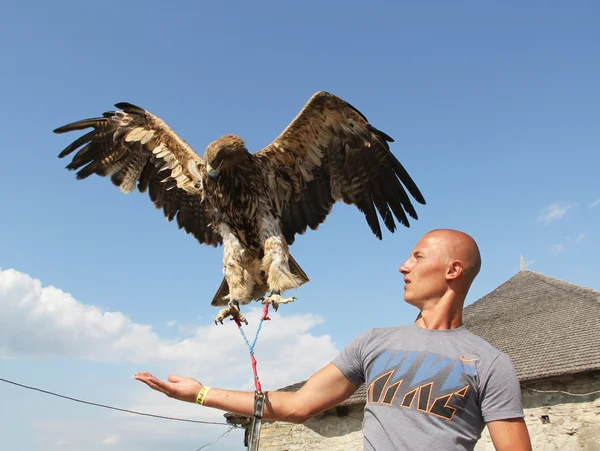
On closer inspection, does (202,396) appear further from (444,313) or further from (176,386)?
(444,313)

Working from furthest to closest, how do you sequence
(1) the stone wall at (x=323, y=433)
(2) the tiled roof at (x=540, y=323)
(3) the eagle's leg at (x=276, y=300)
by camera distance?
(1) the stone wall at (x=323, y=433) → (2) the tiled roof at (x=540, y=323) → (3) the eagle's leg at (x=276, y=300)

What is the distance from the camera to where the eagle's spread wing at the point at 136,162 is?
5.57 m

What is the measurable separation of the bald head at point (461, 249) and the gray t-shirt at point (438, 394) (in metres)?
0.25

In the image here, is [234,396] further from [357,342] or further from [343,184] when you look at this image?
[343,184]

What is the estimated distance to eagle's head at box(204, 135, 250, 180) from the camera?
4.51 m

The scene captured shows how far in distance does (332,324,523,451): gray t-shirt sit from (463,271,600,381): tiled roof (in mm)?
10735

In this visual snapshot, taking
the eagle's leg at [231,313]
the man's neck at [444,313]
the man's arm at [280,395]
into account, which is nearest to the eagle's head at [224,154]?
the eagle's leg at [231,313]

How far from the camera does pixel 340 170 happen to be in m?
5.41

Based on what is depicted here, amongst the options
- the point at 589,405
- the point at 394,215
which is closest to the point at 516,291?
the point at 589,405

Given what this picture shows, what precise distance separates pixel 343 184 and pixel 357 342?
3427 millimetres

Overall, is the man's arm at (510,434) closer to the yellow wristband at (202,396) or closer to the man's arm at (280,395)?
the man's arm at (280,395)

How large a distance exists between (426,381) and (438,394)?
55mm

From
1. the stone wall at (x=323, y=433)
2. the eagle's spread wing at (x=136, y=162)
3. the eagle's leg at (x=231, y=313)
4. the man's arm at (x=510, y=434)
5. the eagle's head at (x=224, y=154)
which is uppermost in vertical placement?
the eagle's spread wing at (x=136, y=162)

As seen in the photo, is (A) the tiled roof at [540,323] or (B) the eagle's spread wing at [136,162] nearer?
(B) the eagle's spread wing at [136,162]
